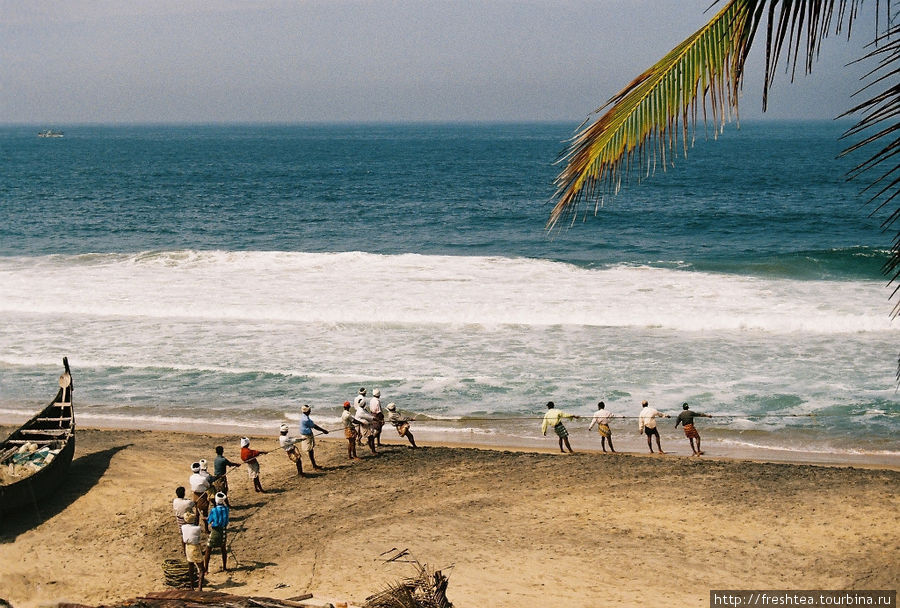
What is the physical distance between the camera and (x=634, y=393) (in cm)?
1958

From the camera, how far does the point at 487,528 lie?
12945 mm

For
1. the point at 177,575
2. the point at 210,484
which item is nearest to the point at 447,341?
the point at 210,484

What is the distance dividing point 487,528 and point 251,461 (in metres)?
4.18

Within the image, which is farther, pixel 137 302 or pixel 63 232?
pixel 63 232

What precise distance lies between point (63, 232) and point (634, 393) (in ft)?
117

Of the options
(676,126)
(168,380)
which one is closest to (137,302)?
(168,380)

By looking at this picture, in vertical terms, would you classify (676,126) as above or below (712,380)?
above

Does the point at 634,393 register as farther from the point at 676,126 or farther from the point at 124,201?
the point at 124,201

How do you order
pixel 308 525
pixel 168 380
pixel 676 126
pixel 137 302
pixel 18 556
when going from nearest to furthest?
pixel 676 126, pixel 18 556, pixel 308 525, pixel 168 380, pixel 137 302

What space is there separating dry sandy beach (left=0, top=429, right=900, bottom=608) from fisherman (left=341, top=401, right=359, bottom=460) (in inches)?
8.9

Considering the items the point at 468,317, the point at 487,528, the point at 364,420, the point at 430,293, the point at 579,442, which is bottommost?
the point at 487,528

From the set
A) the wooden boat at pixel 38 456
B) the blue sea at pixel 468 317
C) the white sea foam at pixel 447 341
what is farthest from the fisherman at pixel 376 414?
the wooden boat at pixel 38 456

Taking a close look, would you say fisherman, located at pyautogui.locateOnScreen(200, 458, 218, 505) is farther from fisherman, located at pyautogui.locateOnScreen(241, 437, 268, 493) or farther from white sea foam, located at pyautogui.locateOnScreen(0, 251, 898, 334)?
white sea foam, located at pyautogui.locateOnScreen(0, 251, 898, 334)

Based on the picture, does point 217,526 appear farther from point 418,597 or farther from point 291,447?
point 418,597
